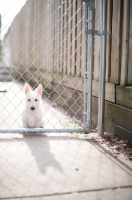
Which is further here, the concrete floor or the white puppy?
the white puppy

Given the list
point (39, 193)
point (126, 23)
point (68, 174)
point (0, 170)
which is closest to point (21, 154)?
point (0, 170)

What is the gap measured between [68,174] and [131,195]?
549mm

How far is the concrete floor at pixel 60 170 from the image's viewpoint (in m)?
1.92

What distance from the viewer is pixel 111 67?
3.33 m

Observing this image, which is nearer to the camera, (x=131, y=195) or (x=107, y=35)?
(x=131, y=195)

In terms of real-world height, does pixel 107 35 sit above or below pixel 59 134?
above

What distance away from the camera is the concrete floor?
1922mm

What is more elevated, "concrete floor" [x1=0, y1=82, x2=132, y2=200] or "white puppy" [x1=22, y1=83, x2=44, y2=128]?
"white puppy" [x1=22, y1=83, x2=44, y2=128]

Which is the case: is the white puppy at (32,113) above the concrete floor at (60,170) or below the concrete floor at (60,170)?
above

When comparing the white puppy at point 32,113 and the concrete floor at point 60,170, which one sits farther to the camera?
the white puppy at point 32,113

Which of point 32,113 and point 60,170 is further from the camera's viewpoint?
point 32,113

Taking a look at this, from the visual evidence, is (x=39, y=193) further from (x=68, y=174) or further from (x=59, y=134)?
(x=59, y=134)

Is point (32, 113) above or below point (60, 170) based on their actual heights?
above

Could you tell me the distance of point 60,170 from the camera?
2314 mm
